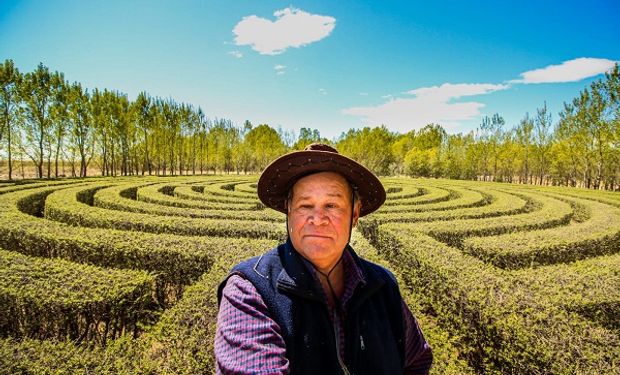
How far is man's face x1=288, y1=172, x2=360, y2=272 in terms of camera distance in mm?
1991

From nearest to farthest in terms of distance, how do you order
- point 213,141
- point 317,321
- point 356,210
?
point 317,321
point 356,210
point 213,141

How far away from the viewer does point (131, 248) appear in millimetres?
5996

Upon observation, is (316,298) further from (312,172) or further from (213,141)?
(213,141)

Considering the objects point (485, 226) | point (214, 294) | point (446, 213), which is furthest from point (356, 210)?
point (446, 213)

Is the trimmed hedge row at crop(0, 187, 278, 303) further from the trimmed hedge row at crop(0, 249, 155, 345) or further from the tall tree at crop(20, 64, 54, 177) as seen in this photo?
the tall tree at crop(20, 64, 54, 177)

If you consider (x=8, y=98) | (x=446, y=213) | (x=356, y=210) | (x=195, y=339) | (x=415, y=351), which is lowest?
(x=195, y=339)

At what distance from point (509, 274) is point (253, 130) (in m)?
58.6

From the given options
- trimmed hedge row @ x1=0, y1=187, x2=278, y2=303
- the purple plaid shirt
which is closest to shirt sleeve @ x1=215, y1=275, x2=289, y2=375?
the purple plaid shirt

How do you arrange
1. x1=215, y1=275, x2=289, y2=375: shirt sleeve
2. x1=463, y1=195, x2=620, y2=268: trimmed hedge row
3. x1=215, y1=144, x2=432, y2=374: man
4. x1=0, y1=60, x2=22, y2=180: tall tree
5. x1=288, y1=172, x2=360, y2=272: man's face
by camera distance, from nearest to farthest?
x1=215, y1=275, x2=289, y2=375: shirt sleeve, x1=215, y1=144, x2=432, y2=374: man, x1=288, y1=172, x2=360, y2=272: man's face, x1=463, y1=195, x2=620, y2=268: trimmed hedge row, x1=0, y1=60, x2=22, y2=180: tall tree

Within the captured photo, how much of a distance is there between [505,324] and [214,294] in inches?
149

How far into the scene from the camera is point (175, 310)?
399 centimetres

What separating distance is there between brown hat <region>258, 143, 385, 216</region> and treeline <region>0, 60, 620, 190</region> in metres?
33.1

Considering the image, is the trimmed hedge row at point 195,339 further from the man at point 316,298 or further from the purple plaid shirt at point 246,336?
the purple plaid shirt at point 246,336

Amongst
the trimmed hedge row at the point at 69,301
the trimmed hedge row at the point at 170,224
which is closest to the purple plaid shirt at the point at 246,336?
the trimmed hedge row at the point at 69,301
